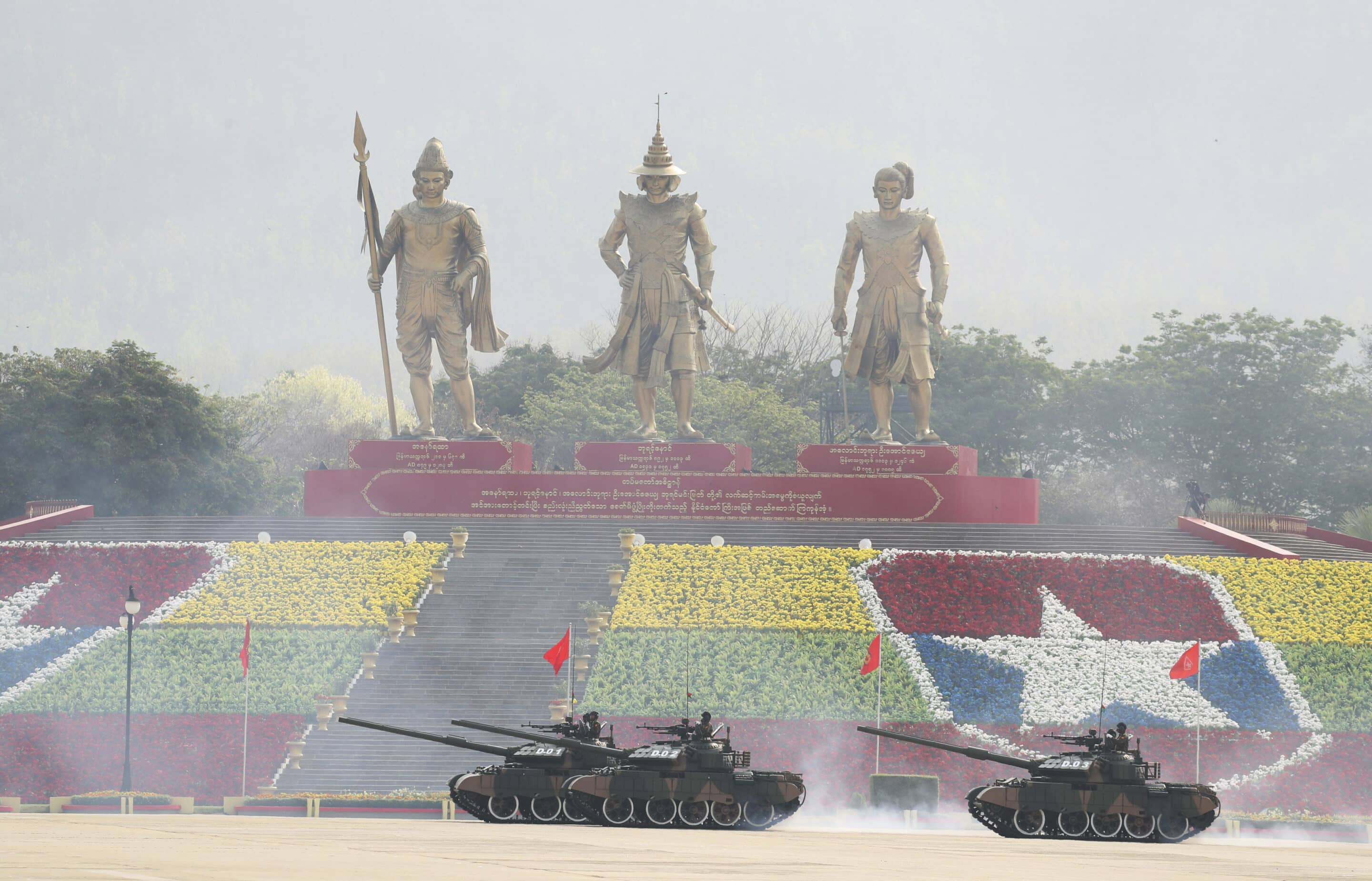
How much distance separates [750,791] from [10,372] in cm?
3490

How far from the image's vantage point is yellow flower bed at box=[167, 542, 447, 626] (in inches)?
1041

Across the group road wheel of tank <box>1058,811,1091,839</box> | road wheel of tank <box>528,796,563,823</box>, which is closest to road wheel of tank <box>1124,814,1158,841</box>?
road wheel of tank <box>1058,811,1091,839</box>

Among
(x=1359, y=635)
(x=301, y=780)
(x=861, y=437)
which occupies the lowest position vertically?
(x=301, y=780)

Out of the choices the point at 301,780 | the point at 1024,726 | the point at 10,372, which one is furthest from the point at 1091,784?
the point at 10,372

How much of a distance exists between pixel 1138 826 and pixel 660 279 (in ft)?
54.4

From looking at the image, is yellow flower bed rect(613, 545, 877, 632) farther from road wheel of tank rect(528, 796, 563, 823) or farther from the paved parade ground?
the paved parade ground

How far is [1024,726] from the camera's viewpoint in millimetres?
23500

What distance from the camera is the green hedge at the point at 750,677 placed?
2366 cm

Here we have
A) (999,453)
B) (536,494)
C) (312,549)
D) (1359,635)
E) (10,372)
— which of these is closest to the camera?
(1359,635)

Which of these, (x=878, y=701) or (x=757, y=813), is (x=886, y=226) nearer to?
(x=878, y=701)

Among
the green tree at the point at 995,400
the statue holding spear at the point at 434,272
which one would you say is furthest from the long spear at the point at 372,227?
the green tree at the point at 995,400

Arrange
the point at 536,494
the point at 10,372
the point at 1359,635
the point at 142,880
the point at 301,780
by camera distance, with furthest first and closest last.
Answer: the point at 10,372 < the point at 536,494 < the point at 1359,635 < the point at 301,780 < the point at 142,880

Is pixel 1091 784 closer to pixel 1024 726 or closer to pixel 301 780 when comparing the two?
pixel 1024 726

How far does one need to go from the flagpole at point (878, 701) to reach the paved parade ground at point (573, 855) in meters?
5.04
